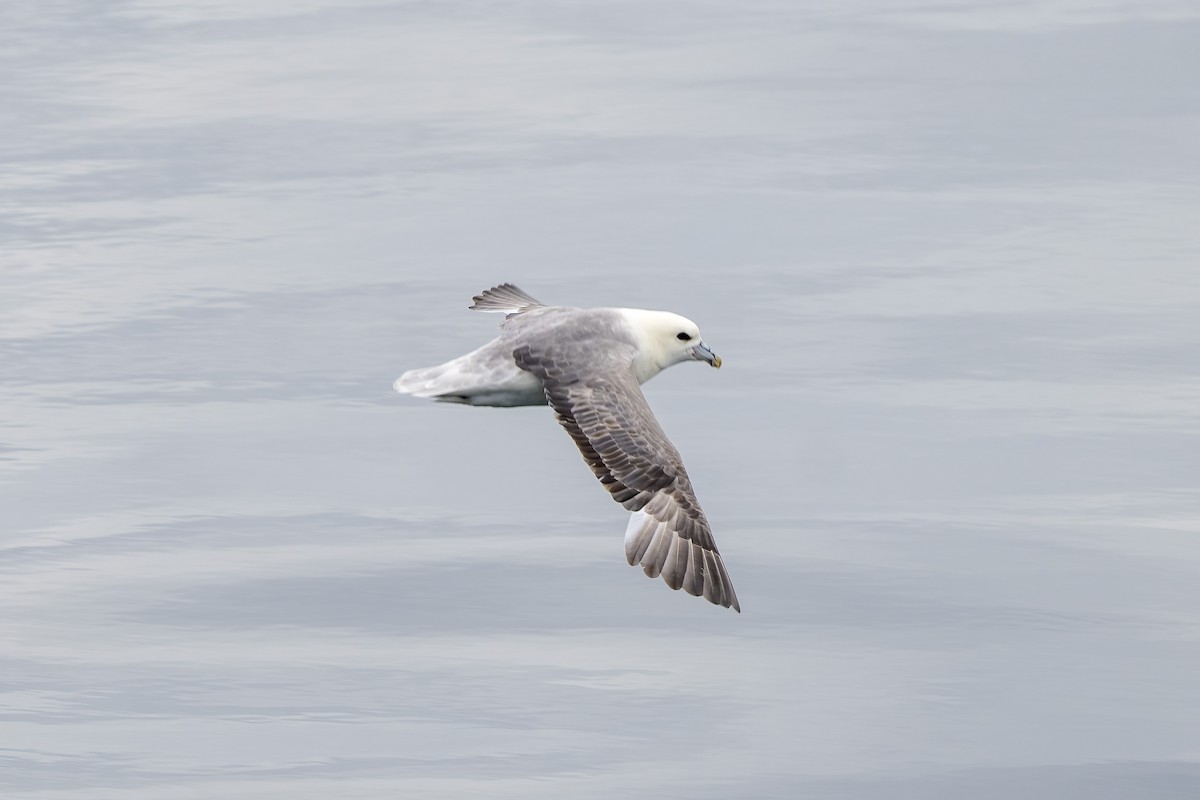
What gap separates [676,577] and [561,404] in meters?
1.16

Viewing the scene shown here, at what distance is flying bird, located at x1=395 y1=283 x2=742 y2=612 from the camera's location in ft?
52.2

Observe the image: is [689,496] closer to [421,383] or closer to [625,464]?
[625,464]

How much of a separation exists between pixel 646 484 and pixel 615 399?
52 cm

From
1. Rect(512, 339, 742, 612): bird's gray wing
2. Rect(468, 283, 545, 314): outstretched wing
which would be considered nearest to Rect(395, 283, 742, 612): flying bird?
Rect(512, 339, 742, 612): bird's gray wing

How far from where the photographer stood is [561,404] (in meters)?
16.1

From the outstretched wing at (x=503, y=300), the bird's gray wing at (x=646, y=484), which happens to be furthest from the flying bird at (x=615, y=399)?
the outstretched wing at (x=503, y=300)

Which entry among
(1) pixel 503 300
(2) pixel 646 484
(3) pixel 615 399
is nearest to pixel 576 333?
(3) pixel 615 399

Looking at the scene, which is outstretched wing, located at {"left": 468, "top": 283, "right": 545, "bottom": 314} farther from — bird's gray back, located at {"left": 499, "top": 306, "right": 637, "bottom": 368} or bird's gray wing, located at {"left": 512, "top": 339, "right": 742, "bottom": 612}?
bird's gray wing, located at {"left": 512, "top": 339, "right": 742, "bottom": 612}

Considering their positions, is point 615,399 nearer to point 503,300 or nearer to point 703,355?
point 703,355

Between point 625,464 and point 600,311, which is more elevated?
point 600,311

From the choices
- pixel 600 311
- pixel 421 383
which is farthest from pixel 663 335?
pixel 421 383

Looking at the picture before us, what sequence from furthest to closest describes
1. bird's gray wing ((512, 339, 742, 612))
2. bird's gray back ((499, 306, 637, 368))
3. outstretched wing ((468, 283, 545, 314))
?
outstretched wing ((468, 283, 545, 314)) < bird's gray back ((499, 306, 637, 368)) < bird's gray wing ((512, 339, 742, 612))

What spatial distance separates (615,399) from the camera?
52.9 feet

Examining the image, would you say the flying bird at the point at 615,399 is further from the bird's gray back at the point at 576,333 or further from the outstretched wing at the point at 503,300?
the outstretched wing at the point at 503,300
